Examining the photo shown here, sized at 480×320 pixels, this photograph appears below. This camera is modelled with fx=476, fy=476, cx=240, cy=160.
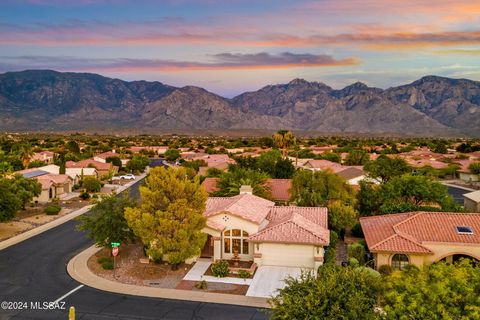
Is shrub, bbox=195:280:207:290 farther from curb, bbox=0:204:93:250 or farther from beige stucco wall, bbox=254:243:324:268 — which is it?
curb, bbox=0:204:93:250

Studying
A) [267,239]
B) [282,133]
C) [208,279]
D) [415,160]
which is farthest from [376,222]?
[282,133]

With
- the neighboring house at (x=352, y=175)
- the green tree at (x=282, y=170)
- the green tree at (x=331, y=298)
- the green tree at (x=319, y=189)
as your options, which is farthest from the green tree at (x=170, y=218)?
the neighboring house at (x=352, y=175)

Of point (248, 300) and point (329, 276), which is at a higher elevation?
point (329, 276)

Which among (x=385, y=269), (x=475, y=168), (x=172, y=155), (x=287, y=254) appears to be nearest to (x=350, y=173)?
(x=475, y=168)

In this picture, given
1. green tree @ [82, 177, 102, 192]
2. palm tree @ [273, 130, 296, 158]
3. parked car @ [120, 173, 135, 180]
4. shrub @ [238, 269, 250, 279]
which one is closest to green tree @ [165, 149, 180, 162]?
palm tree @ [273, 130, 296, 158]

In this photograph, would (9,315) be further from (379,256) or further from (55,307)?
(379,256)

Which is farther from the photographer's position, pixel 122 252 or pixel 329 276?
pixel 122 252
